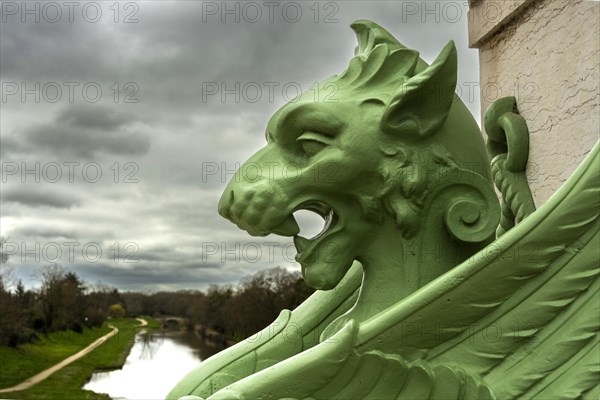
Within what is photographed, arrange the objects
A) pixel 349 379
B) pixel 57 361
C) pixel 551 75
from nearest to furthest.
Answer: pixel 349 379
pixel 551 75
pixel 57 361

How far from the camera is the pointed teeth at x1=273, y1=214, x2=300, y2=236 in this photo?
193 cm

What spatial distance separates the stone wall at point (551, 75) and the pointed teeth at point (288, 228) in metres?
1.22

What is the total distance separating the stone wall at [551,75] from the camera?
2420mm

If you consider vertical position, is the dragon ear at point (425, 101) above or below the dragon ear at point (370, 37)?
below

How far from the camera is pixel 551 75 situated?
2.67m

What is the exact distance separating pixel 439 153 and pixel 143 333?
236 ft

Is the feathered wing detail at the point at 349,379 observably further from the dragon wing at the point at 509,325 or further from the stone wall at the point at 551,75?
the stone wall at the point at 551,75

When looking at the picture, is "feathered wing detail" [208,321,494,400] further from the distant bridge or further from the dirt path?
the distant bridge

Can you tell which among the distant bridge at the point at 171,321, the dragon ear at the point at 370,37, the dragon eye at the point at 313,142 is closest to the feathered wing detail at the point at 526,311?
the dragon eye at the point at 313,142

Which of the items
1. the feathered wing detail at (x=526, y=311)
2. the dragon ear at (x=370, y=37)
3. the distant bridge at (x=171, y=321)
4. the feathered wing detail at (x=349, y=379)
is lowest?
the distant bridge at (x=171, y=321)

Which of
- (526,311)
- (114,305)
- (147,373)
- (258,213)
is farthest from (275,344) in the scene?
(114,305)

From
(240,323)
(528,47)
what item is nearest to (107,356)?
(240,323)

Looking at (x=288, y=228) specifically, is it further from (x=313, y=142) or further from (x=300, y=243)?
(x=313, y=142)

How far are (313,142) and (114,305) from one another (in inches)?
3252
